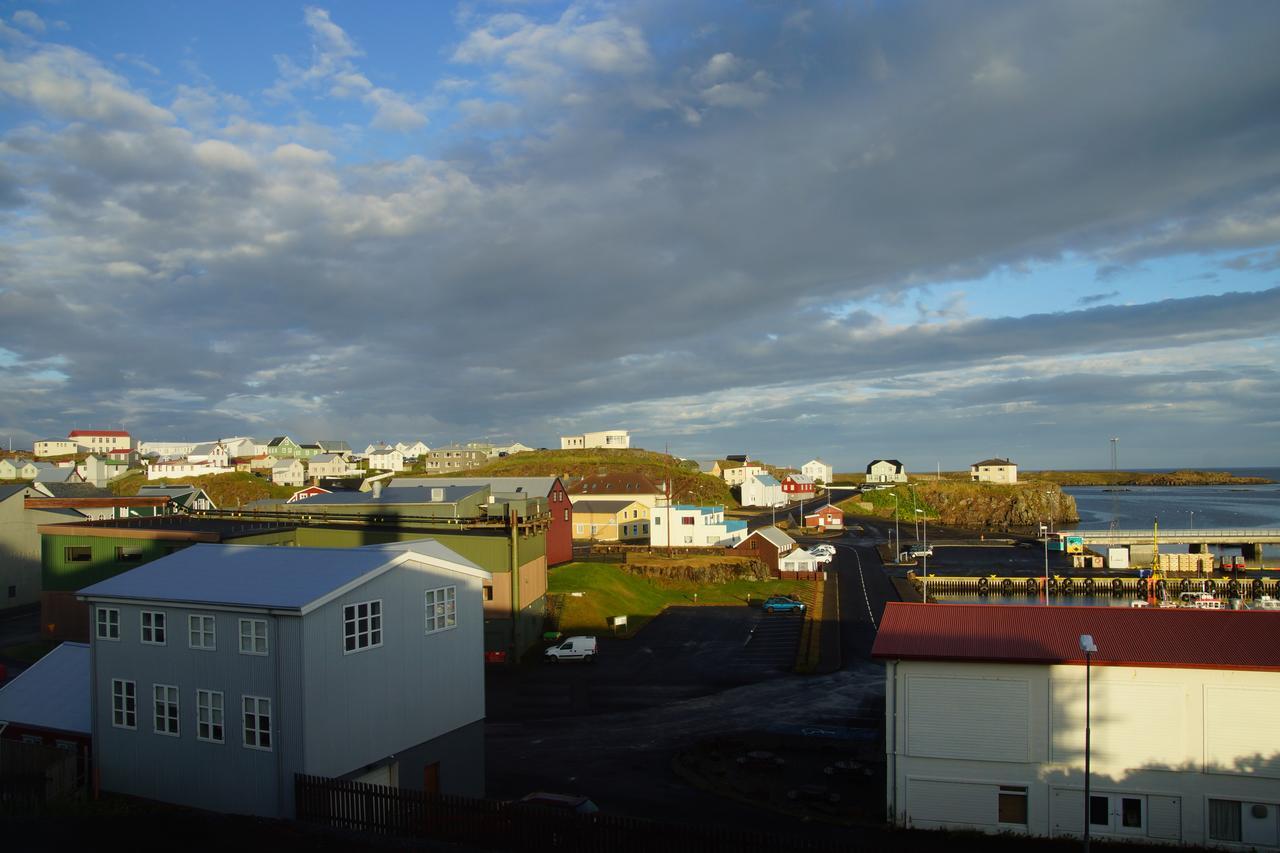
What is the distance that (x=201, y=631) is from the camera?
20.6 m

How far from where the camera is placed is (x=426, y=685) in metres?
→ 23.0

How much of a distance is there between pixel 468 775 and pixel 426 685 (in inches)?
124

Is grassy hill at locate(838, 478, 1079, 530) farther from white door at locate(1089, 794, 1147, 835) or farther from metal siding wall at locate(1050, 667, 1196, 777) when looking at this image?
white door at locate(1089, 794, 1147, 835)

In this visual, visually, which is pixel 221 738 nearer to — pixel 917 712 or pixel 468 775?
pixel 468 775

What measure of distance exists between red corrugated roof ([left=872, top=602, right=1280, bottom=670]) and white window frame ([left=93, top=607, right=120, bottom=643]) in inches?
774

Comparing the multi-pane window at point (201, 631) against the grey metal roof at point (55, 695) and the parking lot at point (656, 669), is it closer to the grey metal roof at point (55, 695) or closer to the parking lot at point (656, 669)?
the grey metal roof at point (55, 695)

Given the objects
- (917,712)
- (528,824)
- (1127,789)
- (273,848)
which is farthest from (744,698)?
(273,848)

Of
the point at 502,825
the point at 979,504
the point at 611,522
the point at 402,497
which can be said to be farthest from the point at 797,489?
the point at 502,825

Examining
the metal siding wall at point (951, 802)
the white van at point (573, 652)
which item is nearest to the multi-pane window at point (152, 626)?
the metal siding wall at point (951, 802)

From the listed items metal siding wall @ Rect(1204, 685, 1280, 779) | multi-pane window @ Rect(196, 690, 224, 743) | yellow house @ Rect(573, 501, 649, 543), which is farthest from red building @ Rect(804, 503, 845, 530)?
multi-pane window @ Rect(196, 690, 224, 743)

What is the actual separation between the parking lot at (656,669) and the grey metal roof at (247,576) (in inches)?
521

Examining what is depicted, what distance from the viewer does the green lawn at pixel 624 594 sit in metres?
47.6

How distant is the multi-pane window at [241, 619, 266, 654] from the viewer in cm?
1972

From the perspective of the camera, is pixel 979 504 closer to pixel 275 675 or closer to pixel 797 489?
pixel 797 489
